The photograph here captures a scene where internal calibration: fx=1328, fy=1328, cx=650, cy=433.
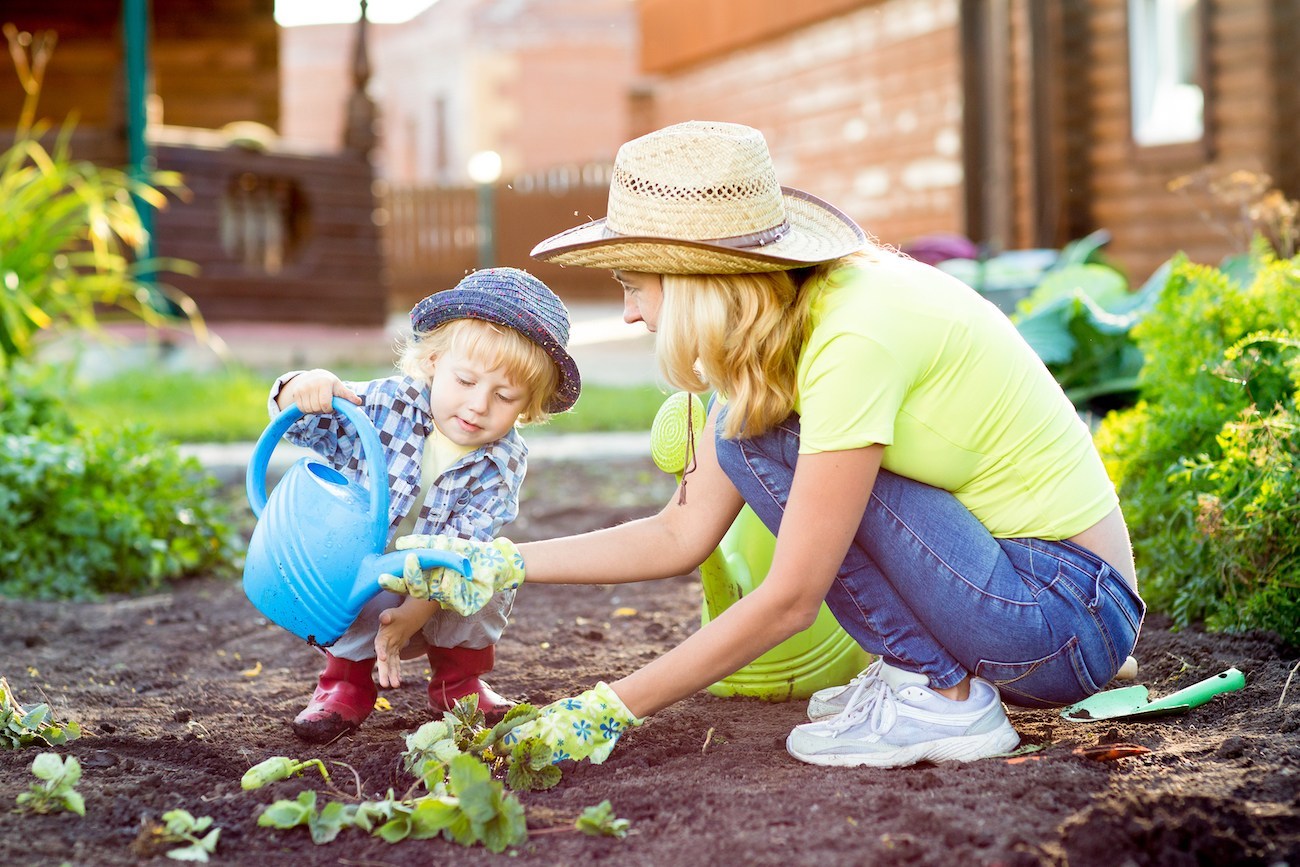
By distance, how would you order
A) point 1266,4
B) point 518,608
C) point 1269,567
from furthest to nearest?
point 1266,4
point 518,608
point 1269,567

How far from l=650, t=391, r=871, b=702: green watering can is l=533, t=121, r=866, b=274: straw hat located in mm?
544

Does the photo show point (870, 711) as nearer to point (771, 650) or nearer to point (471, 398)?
point (771, 650)

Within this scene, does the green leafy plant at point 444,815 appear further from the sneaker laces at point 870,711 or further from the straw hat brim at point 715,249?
the straw hat brim at point 715,249

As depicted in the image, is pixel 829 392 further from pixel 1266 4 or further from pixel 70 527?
pixel 1266 4

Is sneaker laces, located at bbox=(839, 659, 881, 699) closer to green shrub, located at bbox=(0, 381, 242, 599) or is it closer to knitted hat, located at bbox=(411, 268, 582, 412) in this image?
knitted hat, located at bbox=(411, 268, 582, 412)

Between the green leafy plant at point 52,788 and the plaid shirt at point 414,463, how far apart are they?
0.68m

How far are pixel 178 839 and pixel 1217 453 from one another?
87.2 inches

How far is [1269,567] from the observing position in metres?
2.62

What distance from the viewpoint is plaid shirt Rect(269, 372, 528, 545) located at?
7.64 ft

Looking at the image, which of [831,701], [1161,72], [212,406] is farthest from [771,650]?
[1161,72]

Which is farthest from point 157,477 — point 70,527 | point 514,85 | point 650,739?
point 514,85

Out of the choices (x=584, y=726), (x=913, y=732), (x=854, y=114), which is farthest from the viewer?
(x=854, y=114)

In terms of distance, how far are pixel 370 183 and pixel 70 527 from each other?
6.27 meters

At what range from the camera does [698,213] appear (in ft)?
6.16
